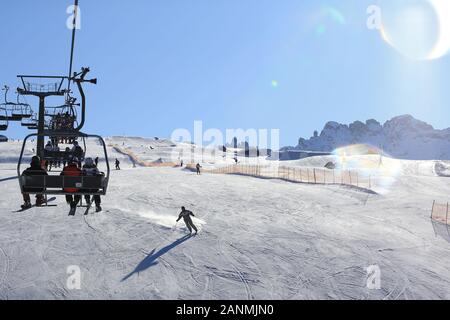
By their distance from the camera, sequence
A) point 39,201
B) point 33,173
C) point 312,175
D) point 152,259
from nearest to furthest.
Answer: point 33,173
point 39,201
point 152,259
point 312,175

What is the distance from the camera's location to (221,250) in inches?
822

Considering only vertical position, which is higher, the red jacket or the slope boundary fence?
the red jacket

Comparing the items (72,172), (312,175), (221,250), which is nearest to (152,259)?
(221,250)

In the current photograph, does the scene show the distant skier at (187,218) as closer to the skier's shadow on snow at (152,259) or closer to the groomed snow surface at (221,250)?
the groomed snow surface at (221,250)

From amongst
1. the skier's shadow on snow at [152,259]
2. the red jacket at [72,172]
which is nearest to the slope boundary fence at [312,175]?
the skier's shadow on snow at [152,259]

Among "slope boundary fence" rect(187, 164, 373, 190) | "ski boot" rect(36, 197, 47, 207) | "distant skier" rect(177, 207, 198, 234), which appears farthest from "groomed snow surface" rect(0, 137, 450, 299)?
"slope boundary fence" rect(187, 164, 373, 190)

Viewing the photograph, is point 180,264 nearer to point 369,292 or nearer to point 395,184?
point 369,292

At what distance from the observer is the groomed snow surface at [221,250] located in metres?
17.7

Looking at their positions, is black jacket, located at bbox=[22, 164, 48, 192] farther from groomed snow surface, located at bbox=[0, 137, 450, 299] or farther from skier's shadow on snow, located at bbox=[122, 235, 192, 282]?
skier's shadow on snow, located at bbox=[122, 235, 192, 282]

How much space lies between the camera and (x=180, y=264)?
19109 mm

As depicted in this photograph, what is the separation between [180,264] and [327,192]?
2261 centimetres

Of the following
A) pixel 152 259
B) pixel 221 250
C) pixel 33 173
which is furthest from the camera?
pixel 221 250

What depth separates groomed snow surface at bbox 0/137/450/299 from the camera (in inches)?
695

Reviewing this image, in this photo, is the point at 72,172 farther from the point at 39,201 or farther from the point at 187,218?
the point at 187,218
